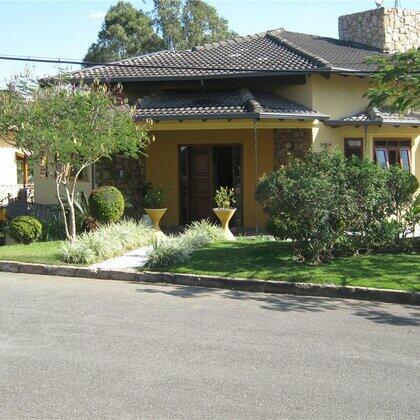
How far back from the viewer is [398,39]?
72.5 feet

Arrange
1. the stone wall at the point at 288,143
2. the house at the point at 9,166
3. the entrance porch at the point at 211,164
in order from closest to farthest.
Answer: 1. the stone wall at the point at 288,143
2. the entrance porch at the point at 211,164
3. the house at the point at 9,166

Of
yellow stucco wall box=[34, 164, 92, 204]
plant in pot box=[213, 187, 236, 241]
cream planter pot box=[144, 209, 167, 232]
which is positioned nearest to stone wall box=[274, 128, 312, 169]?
plant in pot box=[213, 187, 236, 241]

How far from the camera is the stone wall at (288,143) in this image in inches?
667

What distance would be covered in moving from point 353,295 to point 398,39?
15.1 meters

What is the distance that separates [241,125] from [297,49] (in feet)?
12.8

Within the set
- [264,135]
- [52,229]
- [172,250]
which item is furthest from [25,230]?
[264,135]

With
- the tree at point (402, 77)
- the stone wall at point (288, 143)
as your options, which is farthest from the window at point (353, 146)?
the tree at point (402, 77)

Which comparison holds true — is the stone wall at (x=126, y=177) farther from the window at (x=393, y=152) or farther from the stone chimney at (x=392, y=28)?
the stone chimney at (x=392, y=28)

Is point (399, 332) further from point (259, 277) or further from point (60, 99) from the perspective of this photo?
point (60, 99)

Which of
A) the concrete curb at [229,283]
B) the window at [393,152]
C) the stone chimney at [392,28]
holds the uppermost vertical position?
the stone chimney at [392,28]

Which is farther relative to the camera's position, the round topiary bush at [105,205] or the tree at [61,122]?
the round topiary bush at [105,205]

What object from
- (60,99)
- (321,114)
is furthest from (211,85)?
(60,99)

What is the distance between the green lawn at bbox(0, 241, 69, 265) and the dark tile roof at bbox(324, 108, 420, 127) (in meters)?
7.82

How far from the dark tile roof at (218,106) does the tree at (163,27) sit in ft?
88.8
